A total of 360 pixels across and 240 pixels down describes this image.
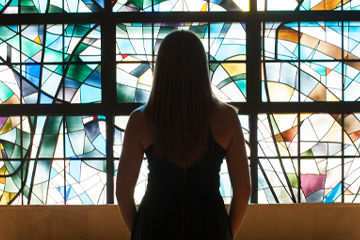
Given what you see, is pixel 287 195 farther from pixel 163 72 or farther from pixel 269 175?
pixel 163 72

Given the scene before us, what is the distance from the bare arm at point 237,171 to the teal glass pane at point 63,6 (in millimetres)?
2635

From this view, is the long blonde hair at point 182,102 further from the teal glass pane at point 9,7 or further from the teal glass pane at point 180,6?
the teal glass pane at point 9,7

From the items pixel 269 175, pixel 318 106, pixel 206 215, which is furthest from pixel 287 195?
pixel 206 215

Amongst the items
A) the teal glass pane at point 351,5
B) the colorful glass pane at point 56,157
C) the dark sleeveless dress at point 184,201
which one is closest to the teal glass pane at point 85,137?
the colorful glass pane at point 56,157

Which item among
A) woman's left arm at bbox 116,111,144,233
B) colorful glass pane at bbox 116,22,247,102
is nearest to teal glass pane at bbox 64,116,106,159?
colorful glass pane at bbox 116,22,247,102

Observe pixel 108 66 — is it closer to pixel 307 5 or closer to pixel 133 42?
pixel 133 42

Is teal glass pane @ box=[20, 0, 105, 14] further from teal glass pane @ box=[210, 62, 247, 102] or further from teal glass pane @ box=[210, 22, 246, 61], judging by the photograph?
teal glass pane @ box=[210, 62, 247, 102]

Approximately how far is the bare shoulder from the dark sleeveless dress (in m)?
0.03

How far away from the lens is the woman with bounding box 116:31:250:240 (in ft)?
3.51

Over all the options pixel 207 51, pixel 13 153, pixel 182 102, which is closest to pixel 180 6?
pixel 207 51

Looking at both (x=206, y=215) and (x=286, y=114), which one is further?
(x=286, y=114)

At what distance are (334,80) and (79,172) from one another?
260cm

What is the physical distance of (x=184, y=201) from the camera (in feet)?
3.68

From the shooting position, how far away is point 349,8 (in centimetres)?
335
